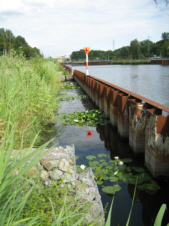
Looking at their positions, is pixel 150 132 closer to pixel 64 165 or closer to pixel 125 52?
pixel 64 165

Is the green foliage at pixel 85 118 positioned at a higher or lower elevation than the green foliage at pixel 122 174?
higher

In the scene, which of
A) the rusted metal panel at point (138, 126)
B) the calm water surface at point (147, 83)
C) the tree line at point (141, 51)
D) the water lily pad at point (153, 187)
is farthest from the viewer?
the tree line at point (141, 51)

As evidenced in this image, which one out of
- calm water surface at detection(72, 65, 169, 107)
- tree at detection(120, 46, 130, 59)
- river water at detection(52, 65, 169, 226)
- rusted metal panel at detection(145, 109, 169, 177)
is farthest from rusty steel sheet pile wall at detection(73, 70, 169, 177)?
tree at detection(120, 46, 130, 59)

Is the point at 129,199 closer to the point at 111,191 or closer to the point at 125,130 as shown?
the point at 111,191

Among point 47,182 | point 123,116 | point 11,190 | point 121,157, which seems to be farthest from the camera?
point 123,116

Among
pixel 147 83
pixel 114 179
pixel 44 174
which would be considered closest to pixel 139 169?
pixel 114 179

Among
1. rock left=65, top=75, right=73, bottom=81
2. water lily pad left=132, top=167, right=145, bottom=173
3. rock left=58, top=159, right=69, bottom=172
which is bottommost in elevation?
water lily pad left=132, top=167, right=145, bottom=173

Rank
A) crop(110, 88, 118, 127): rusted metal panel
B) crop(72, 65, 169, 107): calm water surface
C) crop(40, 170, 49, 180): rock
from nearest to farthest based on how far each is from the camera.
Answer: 1. crop(40, 170, 49, 180): rock
2. crop(110, 88, 118, 127): rusted metal panel
3. crop(72, 65, 169, 107): calm water surface

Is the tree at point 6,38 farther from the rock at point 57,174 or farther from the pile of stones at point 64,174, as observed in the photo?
the rock at point 57,174

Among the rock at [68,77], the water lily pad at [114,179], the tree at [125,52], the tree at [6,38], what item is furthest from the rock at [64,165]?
the tree at [125,52]

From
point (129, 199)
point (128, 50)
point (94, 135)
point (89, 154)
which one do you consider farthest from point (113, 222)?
point (128, 50)

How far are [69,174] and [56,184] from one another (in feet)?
0.95

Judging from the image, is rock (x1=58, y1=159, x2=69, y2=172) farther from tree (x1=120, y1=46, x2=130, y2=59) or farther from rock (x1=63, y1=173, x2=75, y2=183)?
tree (x1=120, y1=46, x2=130, y2=59)

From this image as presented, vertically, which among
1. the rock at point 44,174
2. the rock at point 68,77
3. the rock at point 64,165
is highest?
the rock at point 68,77
